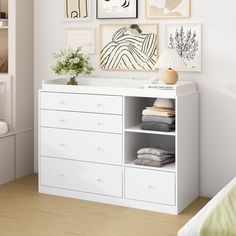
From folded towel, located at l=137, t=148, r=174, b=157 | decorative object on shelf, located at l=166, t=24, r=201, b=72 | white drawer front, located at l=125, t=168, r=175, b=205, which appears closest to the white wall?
decorative object on shelf, located at l=166, t=24, r=201, b=72

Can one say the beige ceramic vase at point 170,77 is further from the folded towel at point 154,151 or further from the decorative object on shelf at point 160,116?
the folded towel at point 154,151

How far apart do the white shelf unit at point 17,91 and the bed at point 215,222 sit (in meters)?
2.42

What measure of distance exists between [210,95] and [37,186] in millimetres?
1719

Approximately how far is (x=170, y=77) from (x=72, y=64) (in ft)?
2.87

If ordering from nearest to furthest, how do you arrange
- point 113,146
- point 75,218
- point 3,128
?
point 75,218 < point 113,146 < point 3,128

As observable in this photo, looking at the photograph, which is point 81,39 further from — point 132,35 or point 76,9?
point 132,35

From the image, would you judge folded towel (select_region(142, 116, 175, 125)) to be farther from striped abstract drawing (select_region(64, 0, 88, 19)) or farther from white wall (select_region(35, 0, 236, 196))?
striped abstract drawing (select_region(64, 0, 88, 19))

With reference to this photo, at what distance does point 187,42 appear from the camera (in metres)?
4.40

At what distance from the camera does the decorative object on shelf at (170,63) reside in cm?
413

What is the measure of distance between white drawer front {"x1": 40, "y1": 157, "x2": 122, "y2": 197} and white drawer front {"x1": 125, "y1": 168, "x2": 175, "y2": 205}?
92 millimetres

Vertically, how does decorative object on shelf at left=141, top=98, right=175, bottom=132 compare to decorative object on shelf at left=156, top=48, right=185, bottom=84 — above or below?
below

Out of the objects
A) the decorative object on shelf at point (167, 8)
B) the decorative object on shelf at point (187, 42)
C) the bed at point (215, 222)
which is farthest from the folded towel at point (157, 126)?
the bed at point (215, 222)

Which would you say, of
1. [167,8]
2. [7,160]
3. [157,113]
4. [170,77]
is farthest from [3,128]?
[167,8]

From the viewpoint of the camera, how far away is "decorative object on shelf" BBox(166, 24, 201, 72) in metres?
4.37
